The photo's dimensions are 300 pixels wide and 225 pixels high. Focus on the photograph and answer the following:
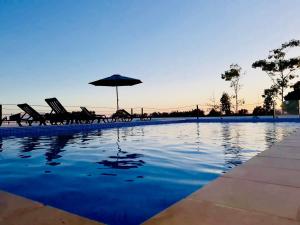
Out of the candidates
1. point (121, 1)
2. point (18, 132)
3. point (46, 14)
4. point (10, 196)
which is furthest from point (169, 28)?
point (10, 196)

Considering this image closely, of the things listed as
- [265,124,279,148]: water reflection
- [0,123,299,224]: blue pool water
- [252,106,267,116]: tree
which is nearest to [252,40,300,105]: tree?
[252,106,267,116]: tree

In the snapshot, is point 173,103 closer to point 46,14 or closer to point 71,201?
point 46,14

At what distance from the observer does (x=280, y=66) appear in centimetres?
2017

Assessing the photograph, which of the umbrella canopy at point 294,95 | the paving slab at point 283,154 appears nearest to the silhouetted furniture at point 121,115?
the umbrella canopy at point 294,95

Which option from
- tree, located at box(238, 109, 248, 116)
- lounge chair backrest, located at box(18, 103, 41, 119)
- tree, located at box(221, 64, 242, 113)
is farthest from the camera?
tree, located at box(221, 64, 242, 113)

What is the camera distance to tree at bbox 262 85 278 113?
67.6 ft

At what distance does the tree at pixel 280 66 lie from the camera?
65.0ft

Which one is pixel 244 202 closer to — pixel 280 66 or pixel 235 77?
pixel 280 66

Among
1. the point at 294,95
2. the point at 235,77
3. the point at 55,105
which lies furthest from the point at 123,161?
the point at 235,77

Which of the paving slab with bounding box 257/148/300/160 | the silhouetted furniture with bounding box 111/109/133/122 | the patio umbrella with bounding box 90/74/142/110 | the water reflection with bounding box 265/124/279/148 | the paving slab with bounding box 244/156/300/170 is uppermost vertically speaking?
the patio umbrella with bounding box 90/74/142/110

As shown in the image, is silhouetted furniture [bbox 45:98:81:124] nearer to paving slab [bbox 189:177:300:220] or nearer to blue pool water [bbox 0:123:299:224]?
blue pool water [bbox 0:123:299:224]

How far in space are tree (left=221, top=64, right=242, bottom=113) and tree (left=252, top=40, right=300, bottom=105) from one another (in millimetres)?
2181

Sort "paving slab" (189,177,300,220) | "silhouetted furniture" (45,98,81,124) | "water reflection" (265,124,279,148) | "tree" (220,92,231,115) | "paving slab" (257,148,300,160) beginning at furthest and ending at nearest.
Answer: "tree" (220,92,231,115)
"silhouetted furniture" (45,98,81,124)
"water reflection" (265,124,279,148)
"paving slab" (257,148,300,160)
"paving slab" (189,177,300,220)

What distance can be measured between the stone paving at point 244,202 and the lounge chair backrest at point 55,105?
10.3 m
